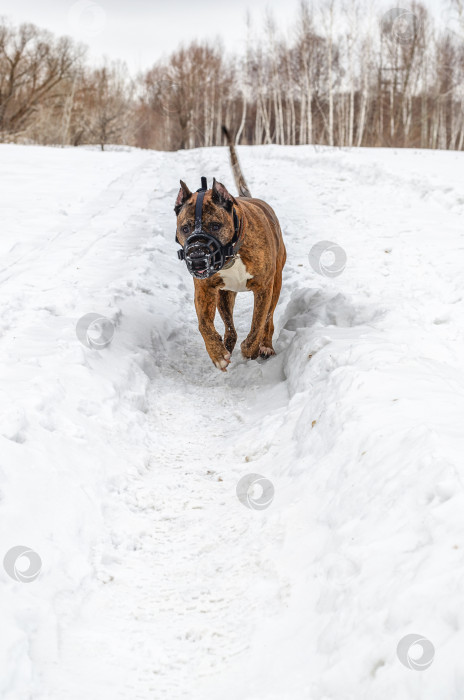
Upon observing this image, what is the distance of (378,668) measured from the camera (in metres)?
1.81

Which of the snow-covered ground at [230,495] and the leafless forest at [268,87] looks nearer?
the snow-covered ground at [230,495]

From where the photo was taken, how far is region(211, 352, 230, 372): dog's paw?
4.97m

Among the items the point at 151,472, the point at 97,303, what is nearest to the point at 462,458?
the point at 151,472

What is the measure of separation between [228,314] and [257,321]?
26.8 inches

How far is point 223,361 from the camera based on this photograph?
4984 millimetres

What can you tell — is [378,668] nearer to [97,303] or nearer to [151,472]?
[151,472]

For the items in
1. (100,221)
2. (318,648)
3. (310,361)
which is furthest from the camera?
(100,221)

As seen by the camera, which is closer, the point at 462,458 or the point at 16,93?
the point at 462,458

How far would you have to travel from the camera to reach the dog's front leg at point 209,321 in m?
4.79

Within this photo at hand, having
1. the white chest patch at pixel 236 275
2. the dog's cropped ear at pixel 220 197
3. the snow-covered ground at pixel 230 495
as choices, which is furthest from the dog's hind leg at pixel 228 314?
the dog's cropped ear at pixel 220 197

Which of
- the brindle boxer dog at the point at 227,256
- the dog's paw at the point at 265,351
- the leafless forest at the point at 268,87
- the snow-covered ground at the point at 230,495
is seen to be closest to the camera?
the snow-covered ground at the point at 230,495

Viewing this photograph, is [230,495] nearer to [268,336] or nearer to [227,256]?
[227,256]

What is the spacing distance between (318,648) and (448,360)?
295 centimetres

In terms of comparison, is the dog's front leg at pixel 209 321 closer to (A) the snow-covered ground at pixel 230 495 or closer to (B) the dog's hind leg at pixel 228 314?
(A) the snow-covered ground at pixel 230 495
